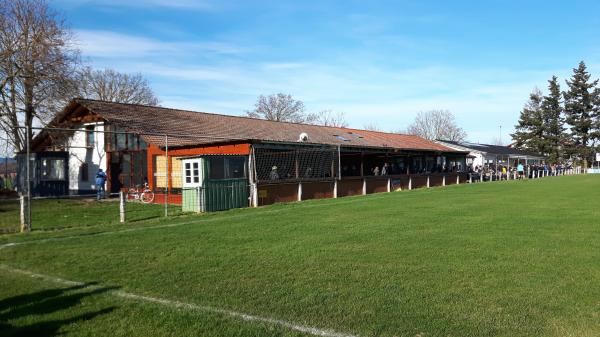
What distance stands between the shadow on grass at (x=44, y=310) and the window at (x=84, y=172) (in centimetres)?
2172

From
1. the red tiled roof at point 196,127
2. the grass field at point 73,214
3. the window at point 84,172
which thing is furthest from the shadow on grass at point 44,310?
the window at point 84,172

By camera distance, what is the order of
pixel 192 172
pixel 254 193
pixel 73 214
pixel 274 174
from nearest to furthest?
pixel 73 214
pixel 192 172
pixel 254 193
pixel 274 174

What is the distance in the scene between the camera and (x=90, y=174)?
85.7 ft

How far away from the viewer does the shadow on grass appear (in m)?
4.66

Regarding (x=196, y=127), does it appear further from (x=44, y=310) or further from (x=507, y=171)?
(x=507, y=171)

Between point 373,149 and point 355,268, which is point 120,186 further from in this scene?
point 355,268

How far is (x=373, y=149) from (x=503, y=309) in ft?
73.4

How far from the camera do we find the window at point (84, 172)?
26.3 metres

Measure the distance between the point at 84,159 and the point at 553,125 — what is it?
72.7 metres

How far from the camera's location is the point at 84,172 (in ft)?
87.0

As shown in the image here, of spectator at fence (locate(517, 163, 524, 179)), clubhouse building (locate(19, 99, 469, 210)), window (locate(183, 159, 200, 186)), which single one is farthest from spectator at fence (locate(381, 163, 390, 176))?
spectator at fence (locate(517, 163, 524, 179))

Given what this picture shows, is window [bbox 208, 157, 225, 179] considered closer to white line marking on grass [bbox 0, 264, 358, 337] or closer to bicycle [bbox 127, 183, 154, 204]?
bicycle [bbox 127, 183, 154, 204]

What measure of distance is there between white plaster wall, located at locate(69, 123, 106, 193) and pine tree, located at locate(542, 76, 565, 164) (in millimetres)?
69928

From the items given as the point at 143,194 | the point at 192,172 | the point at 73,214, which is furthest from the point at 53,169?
the point at 192,172
